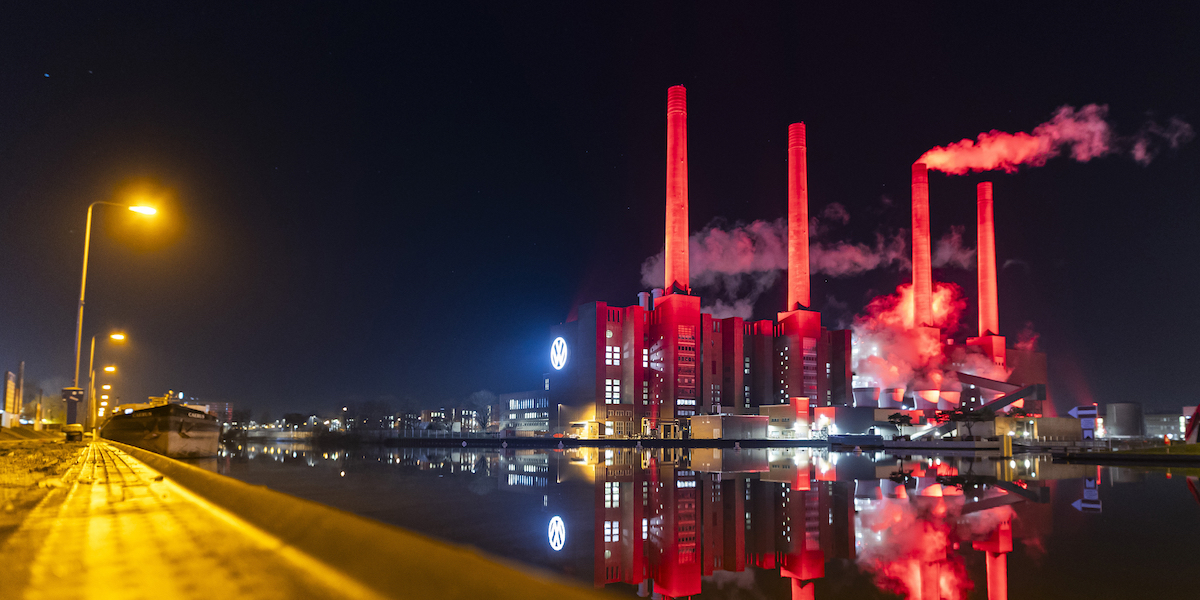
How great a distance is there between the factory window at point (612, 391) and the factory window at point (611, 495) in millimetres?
90330

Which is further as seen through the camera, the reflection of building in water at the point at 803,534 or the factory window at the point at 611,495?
the factory window at the point at 611,495

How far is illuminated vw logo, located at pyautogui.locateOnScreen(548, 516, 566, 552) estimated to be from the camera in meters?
13.7

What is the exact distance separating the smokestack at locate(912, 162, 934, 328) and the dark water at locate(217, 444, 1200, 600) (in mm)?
110825

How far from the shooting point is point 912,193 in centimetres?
13438

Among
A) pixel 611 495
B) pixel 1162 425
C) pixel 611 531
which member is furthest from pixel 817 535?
pixel 1162 425

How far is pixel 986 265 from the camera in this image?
135750 millimetres

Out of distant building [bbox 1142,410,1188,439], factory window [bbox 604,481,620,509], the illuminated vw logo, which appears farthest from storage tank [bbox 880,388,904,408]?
the illuminated vw logo

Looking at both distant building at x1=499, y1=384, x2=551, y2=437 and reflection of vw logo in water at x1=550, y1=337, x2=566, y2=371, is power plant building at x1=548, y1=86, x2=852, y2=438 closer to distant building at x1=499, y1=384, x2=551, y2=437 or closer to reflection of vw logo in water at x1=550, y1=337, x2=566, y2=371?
reflection of vw logo in water at x1=550, y1=337, x2=566, y2=371

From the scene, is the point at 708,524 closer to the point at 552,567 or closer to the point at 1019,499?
the point at 552,567

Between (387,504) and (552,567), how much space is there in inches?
400

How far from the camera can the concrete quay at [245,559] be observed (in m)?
2.86

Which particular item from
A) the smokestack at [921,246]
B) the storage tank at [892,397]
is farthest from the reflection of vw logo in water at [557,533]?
the smokestack at [921,246]

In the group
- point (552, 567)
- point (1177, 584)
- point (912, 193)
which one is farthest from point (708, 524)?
point (912, 193)

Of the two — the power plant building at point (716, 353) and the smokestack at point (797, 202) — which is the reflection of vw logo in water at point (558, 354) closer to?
the power plant building at point (716, 353)
